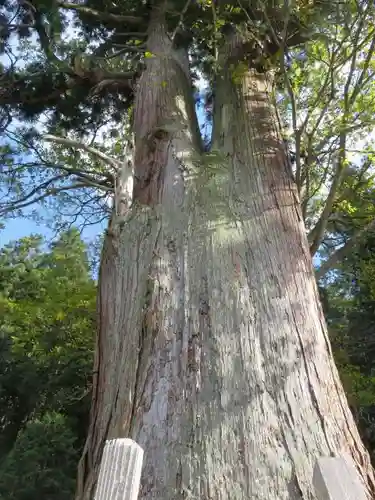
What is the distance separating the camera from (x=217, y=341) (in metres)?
2.18

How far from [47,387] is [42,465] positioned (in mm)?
1619

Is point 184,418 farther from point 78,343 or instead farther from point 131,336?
point 78,343

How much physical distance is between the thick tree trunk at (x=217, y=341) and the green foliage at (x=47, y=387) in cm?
388

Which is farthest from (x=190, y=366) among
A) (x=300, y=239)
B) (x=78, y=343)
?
(x=78, y=343)

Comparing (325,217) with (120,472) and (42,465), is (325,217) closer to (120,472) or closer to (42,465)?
(120,472)

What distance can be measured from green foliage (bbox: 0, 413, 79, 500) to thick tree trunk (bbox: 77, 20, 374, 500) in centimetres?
392

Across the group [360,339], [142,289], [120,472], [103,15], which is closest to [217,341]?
[142,289]

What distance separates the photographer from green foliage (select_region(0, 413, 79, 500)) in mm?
5844

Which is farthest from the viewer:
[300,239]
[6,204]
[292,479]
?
[6,204]

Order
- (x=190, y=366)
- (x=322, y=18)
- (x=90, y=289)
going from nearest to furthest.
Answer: (x=190, y=366) → (x=322, y=18) → (x=90, y=289)

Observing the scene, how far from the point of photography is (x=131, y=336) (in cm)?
245

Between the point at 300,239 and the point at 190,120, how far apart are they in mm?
1854

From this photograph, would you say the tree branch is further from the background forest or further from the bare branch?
the bare branch

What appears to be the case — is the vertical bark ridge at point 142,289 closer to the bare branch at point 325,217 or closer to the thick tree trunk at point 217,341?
the thick tree trunk at point 217,341
